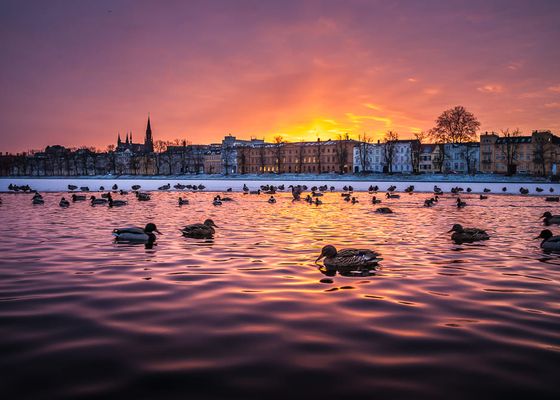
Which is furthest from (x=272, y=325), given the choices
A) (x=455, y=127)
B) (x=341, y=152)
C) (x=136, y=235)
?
(x=341, y=152)

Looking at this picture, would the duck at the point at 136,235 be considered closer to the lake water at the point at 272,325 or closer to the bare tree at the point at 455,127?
the lake water at the point at 272,325

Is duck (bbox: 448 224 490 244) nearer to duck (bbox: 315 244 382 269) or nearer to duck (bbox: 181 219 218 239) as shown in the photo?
duck (bbox: 315 244 382 269)

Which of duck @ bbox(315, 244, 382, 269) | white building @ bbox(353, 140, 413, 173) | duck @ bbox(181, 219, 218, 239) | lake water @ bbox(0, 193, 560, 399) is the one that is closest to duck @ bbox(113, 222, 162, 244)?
duck @ bbox(181, 219, 218, 239)

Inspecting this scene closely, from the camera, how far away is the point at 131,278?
998 cm

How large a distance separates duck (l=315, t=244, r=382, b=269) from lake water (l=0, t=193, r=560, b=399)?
0.47 m

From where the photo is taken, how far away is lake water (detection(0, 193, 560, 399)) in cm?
488

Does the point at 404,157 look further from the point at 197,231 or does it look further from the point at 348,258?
the point at 348,258

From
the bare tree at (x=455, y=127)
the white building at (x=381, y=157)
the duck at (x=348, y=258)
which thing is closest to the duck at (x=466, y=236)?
the duck at (x=348, y=258)

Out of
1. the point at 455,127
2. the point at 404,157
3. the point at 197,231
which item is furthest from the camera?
the point at 404,157

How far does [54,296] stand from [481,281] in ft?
28.5

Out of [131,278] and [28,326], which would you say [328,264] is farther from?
[28,326]

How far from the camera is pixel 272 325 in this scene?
683 centimetres

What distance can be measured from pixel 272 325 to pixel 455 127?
115891 millimetres

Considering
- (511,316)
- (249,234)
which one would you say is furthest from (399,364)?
(249,234)
